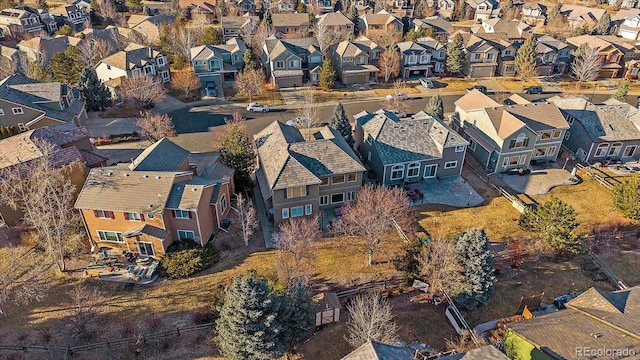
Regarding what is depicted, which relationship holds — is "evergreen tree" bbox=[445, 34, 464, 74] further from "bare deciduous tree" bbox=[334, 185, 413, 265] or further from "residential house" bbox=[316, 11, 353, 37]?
"bare deciduous tree" bbox=[334, 185, 413, 265]

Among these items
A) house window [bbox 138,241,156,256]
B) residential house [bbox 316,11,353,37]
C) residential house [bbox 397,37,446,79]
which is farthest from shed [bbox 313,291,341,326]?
residential house [bbox 316,11,353,37]

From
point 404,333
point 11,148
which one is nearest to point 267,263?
point 404,333

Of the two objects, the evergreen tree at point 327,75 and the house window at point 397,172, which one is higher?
the evergreen tree at point 327,75

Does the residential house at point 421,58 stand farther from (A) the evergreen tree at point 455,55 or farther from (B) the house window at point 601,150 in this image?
(B) the house window at point 601,150

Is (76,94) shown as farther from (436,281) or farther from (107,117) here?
(436,281)

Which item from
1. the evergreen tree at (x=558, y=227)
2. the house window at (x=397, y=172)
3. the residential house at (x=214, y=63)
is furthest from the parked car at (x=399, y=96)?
the evergreen tree at (x=558, y=227)

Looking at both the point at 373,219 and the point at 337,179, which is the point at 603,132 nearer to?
the point at 337,179
